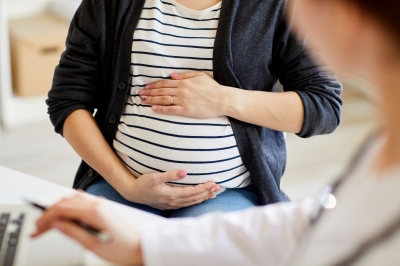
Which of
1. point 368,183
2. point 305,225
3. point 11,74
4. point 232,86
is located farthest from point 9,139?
point 368,183

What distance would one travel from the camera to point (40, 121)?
9.35 feet

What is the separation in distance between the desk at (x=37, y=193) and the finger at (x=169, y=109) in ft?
0.97

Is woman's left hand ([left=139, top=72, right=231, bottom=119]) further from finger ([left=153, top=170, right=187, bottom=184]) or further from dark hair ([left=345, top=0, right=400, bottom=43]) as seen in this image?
dark hair ([left=345, top=0, right=400, bottom=43])

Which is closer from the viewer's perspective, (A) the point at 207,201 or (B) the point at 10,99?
(A) the point at 207,201

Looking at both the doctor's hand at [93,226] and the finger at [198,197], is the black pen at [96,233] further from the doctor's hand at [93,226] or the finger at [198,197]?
the finger at [198,197]

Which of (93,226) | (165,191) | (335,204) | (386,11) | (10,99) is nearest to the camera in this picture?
(386,11)

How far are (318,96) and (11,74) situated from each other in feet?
6.50

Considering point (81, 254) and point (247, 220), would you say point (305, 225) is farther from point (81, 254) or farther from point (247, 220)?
point (81, 254)

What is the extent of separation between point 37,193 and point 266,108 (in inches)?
20.4

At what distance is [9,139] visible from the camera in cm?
269

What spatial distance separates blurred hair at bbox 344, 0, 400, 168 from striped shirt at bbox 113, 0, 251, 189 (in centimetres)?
65

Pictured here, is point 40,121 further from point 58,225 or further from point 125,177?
point 58,225

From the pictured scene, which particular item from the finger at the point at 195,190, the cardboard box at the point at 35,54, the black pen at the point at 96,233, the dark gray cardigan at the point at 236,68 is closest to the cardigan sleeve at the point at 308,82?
the dark gray cardigan at the point at 236,68

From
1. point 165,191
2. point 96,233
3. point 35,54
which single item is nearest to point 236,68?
point 165,191
